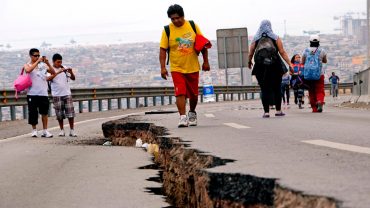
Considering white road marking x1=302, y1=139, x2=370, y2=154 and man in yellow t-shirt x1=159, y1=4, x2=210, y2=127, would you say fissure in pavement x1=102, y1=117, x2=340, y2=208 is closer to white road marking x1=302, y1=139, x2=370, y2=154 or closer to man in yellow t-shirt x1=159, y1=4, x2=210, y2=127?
white road marking x1=302, y1=139, x2=370, y2=154

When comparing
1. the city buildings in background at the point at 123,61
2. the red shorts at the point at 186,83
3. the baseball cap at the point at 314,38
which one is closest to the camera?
the red shorts at the point at 186,83

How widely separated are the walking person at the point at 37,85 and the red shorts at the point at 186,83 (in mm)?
2843

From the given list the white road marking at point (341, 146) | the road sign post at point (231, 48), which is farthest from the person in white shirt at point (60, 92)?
the road sign post at point (231, 48)

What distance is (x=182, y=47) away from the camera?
34.2 feet

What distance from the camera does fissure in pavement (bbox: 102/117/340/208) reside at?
3.46 meters

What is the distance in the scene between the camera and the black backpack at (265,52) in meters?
12.6

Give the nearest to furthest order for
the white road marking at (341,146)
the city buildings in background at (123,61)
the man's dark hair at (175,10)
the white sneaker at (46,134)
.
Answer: the white road marking at (341,146), the man's dark hair at (175,10), the white sneaker at (46,134), the city buildings in background at (123,61)

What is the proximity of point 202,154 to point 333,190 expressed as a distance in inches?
98.4

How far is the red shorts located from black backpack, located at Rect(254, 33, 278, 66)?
7.05ft

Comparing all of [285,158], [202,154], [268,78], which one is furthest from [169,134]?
[268,78]

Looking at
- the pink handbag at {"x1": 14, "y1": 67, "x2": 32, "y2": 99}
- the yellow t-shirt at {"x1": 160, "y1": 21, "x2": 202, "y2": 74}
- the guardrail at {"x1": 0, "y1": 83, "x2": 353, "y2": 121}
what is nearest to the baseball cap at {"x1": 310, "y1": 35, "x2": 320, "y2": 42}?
the yellow t-shirt at {"x1": 160, "y1": 21, "x2": 202, "y2": 74}

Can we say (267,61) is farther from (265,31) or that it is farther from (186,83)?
(186,83)

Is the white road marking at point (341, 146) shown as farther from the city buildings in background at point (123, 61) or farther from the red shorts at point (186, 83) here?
the city buildings in background at point (123, 61)

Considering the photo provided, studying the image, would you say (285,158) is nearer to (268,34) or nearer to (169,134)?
(169,134)
